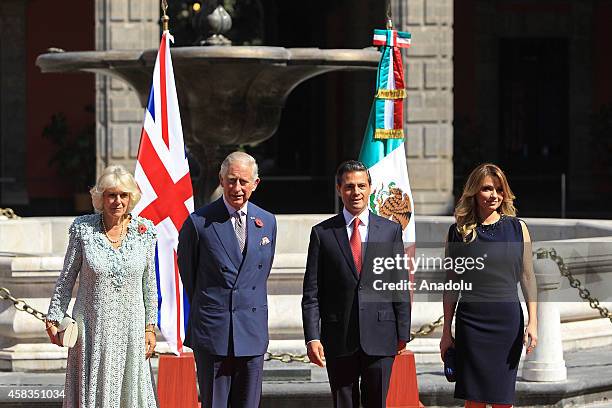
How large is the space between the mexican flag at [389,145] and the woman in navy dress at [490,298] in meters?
2.07

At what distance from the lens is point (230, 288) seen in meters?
6.37

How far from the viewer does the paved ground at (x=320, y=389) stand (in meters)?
8.01

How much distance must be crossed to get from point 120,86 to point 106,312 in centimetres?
1506

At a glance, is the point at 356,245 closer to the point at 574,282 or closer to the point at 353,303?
the point at 353,303

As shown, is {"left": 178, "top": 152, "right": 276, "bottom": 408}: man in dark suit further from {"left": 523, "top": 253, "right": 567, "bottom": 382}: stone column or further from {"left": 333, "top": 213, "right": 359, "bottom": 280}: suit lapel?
{"left": 523, "top": 253, "right": 567, "bottom": 382}: stone column

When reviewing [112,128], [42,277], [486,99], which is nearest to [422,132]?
[112,128]

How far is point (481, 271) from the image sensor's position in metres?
6.36

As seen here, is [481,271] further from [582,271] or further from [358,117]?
[358,117]

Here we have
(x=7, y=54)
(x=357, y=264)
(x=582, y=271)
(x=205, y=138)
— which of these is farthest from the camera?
(x=7, y=54)

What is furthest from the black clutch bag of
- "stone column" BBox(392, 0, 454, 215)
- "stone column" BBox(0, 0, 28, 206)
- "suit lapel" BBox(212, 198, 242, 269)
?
"stone column" BBox(0, 0, 28, 206)

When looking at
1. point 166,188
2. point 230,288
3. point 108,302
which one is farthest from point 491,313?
point 166,188

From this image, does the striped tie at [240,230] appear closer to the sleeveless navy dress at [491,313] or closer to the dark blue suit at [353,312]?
the dark blue suit at [353,312]

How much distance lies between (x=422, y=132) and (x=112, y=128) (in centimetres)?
422

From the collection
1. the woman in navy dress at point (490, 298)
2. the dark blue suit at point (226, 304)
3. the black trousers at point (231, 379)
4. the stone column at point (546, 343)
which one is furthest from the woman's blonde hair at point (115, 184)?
the stone column at point (546, 343)
